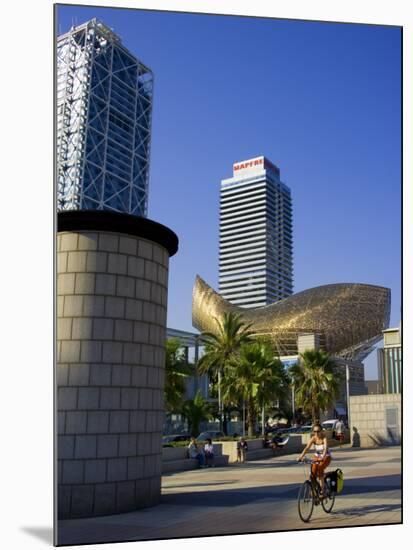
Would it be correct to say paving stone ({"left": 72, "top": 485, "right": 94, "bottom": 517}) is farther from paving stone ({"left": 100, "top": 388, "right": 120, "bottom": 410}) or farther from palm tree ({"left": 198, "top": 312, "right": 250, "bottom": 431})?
palm tree ({"left": 198, "top": 312, "right": 250, "bottom": 431})

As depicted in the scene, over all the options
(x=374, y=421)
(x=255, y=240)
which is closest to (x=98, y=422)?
(x=374, y=421)

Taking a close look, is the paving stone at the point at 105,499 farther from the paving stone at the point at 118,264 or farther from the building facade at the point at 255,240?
the building facade at the point at 255,240

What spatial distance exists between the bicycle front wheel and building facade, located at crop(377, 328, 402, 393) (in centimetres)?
1636

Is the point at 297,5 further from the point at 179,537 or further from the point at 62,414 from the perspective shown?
the point at 179,537

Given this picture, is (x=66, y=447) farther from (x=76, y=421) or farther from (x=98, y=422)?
(x=98, y=422)

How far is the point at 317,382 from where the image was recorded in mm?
41094

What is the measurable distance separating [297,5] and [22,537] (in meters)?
9.15

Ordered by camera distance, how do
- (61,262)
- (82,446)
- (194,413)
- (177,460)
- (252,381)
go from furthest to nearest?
1. (252,381)
2. (194,413)
3. (177,460)
4. (61,262)
5. (82,446)

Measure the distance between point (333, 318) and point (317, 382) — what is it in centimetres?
4375

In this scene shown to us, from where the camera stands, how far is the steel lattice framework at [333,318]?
83.7 meters

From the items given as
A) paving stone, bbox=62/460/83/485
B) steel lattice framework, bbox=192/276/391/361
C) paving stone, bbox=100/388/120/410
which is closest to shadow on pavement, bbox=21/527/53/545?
paving stone, bbox=62/460/83/485

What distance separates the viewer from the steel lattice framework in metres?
83.7

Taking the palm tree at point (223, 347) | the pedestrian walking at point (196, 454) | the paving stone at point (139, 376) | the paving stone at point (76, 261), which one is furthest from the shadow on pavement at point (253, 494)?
the palm tree at point (223, 347)

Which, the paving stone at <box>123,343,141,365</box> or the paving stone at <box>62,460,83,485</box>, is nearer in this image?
the paving stone at <box>62,460,83,485</box>
